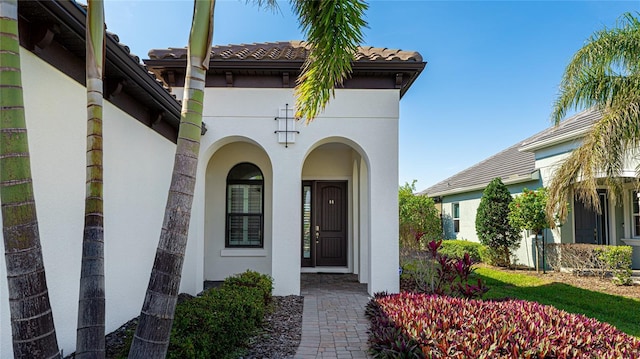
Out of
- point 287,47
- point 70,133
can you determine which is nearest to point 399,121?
point 287,47

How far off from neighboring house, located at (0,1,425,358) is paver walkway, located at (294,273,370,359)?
1.72 feet

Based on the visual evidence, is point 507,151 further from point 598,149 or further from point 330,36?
point 330,36

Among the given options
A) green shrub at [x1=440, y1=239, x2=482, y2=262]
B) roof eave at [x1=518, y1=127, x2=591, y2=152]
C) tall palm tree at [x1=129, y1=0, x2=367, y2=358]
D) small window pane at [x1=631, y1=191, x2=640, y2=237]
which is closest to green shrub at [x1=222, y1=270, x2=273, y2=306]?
tall palm tree at [x1=129, y1=0, x2=367, y2=358]

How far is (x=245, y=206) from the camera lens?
31.5ft

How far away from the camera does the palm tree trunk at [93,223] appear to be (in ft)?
8.77

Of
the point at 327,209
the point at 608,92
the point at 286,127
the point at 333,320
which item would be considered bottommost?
the point at 333,320

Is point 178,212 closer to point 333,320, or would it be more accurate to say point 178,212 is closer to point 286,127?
point 333,320

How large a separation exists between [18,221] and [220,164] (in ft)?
24.9

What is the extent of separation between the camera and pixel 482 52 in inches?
476

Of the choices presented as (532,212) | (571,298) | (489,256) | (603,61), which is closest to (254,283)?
(571,298)

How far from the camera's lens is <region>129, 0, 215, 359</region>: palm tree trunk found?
2508mm

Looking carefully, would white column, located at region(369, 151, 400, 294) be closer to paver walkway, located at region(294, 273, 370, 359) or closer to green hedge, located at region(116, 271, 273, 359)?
paver walkway, located at region(294, 273, 370, 359)

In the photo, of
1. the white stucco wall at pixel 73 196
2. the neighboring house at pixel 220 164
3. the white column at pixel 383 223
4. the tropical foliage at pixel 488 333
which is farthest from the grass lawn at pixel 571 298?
the white stucco wall at pixel 73 196

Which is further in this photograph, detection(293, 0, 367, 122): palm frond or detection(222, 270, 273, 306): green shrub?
detection(222, 270, 273, 306): green shrub
